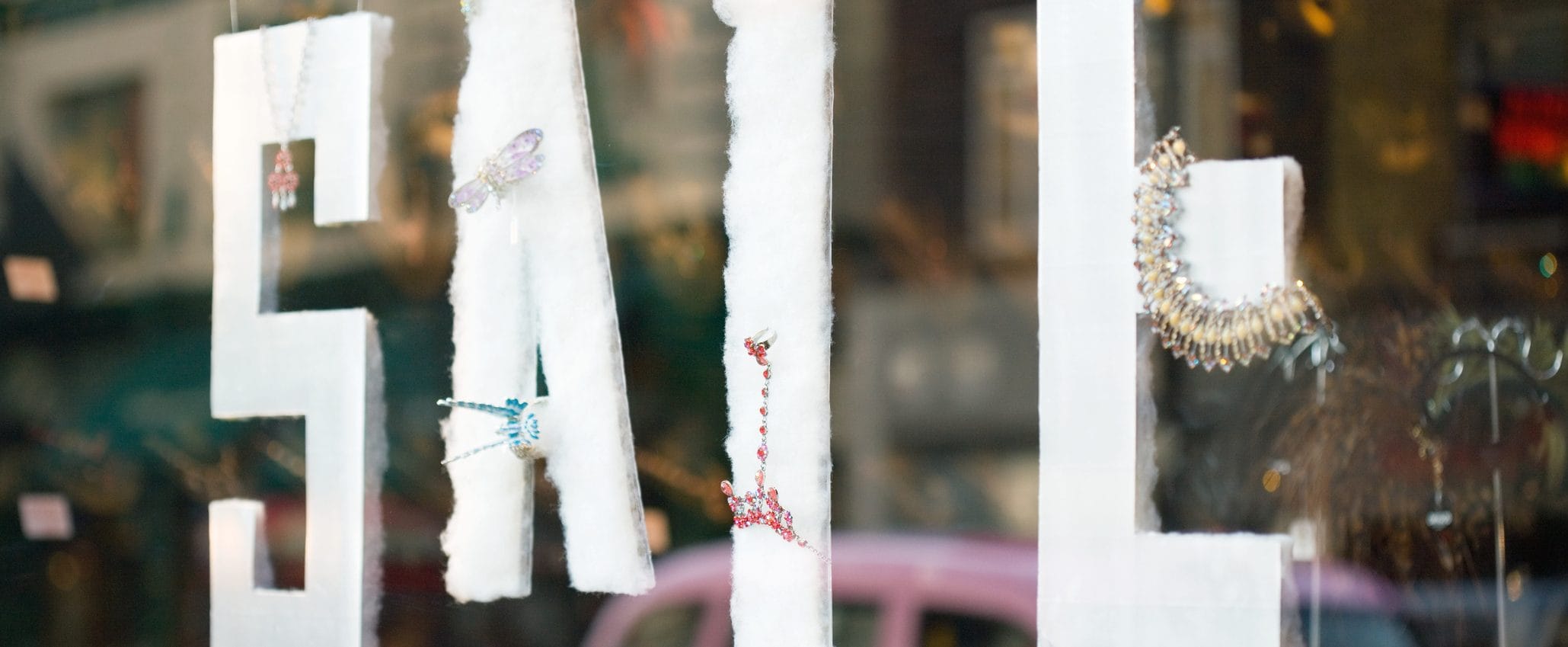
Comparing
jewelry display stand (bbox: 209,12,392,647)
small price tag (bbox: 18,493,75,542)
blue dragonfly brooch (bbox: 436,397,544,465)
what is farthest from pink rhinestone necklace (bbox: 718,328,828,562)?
small price tag (bbox: 18,493,75,542)

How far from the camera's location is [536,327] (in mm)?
1663

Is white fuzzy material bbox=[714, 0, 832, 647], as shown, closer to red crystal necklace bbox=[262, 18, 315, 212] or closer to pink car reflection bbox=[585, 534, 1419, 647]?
pink car reflection bbox=[585, 534, 1419, 647]

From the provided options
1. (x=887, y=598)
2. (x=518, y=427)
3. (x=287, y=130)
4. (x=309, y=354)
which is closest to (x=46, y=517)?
(x=309, y=354)

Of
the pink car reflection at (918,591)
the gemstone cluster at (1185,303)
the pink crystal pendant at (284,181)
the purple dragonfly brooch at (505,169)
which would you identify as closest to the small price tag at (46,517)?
the pink crystal pendant at (284,181)

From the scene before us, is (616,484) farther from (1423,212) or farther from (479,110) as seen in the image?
(1423,212)

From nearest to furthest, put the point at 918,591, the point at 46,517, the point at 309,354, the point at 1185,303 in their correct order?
the point at 1185,303, the point at 918,591, the point at 309,354, the point at 46,517

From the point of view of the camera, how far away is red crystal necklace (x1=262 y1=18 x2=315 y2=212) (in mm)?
1818

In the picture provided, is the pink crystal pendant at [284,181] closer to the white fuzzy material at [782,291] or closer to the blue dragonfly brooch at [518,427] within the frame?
the blue dragonfly brooch at [518,427]

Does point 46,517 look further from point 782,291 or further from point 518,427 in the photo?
point 782,291

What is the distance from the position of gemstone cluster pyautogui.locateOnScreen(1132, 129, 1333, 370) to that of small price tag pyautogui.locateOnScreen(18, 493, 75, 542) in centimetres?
144

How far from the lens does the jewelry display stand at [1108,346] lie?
1332 mm

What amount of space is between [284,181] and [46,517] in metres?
0.62

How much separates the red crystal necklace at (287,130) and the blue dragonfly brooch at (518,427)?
384 millimetres

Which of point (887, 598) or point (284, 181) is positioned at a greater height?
point (284, 181)
